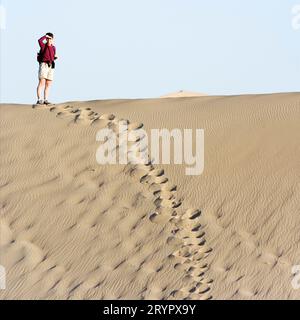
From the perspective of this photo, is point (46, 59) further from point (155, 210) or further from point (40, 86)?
point (155, 210)

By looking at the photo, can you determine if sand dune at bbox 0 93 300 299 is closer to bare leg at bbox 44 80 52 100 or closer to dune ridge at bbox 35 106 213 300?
dune ridge at bbox 35 106 213 300

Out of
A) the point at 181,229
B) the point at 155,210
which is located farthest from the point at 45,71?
the point at 181,229

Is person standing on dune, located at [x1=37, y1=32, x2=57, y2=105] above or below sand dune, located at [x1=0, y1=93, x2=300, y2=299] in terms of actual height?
above

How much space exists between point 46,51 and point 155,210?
388cm

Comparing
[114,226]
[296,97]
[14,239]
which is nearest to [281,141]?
[296,97]

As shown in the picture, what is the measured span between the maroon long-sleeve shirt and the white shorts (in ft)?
0.31

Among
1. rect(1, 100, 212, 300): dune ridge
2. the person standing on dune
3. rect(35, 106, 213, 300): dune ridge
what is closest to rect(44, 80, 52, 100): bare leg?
the person standing on dune

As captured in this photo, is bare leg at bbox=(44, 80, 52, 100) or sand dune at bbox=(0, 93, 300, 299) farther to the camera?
bare leg at bbox=(44, 80, 52, 100)

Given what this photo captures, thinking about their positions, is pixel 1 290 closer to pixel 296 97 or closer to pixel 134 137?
pixel 134 137

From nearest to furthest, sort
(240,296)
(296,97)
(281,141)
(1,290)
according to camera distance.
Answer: (240,296), (1,290), (281,141), (296,97)

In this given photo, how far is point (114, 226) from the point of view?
12.5 m

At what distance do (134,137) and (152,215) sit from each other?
226cm

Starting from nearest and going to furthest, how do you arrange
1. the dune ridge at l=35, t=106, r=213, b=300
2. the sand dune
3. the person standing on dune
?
the dune ridge at l=35, t=106, r=213, b=300
the sand dune
the person standing on dune

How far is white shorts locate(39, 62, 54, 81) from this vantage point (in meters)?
15.4
